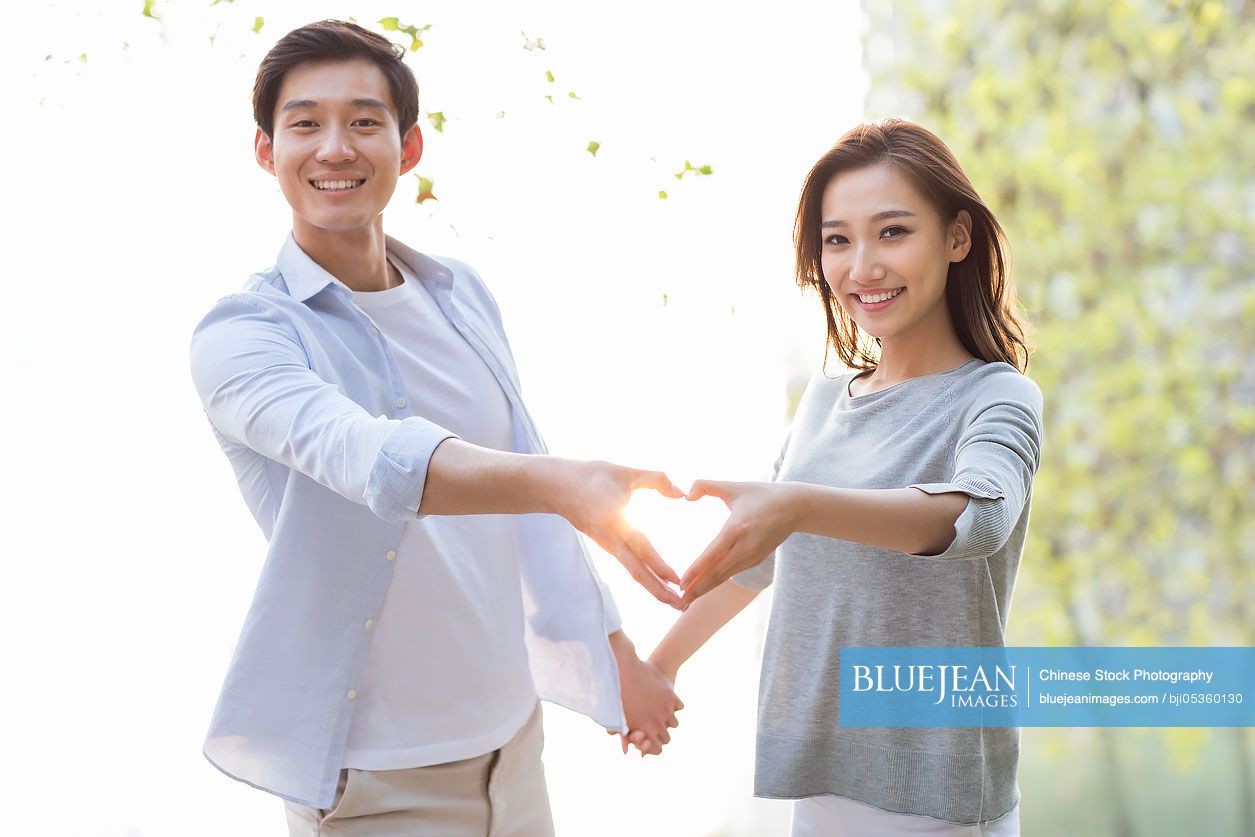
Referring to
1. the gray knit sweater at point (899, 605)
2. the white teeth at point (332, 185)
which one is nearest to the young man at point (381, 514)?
the white teeth at point (332, 185)

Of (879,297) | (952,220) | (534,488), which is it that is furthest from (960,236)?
(534,488)

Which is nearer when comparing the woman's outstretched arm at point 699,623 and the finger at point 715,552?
the finger at point 715,552

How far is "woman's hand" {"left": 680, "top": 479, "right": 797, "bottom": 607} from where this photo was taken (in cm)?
117

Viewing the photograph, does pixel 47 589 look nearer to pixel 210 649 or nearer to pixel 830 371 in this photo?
pixel 210 649

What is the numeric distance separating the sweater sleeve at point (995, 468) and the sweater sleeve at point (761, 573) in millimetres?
378

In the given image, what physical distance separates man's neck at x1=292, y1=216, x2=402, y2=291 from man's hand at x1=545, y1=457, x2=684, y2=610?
489 mm

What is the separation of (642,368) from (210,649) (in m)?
1.12

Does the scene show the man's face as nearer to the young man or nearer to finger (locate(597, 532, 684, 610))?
the young man

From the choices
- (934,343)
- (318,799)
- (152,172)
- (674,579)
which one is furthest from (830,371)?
(152,172)

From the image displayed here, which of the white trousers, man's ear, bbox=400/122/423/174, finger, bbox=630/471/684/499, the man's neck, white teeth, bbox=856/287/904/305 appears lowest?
the white trousers

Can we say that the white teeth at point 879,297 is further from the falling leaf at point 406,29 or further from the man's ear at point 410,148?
the falling leaf at point 406,29

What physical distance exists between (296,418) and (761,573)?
76 cm

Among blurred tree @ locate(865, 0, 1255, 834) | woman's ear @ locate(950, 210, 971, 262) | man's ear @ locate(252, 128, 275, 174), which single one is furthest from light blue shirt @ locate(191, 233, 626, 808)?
blurred tree @ locate(865, 0, 1255, 834)

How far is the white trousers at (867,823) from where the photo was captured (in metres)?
1.33
